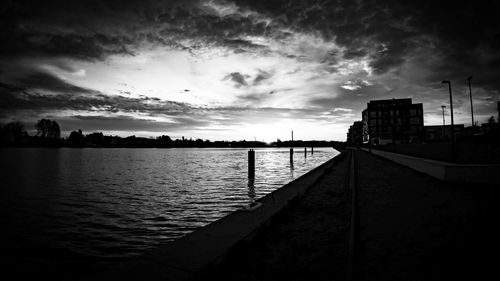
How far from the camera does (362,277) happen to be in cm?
482

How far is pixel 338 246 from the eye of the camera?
6.57 meters

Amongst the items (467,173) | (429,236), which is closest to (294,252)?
(429,236)

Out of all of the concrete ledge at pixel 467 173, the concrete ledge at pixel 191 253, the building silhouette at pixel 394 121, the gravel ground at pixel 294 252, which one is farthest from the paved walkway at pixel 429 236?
the building silhouette at pixel 394 121

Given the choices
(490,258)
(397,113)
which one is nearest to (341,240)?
(490,258)

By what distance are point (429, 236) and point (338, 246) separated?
236cm

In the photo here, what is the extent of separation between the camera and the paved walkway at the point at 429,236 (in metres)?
4.96

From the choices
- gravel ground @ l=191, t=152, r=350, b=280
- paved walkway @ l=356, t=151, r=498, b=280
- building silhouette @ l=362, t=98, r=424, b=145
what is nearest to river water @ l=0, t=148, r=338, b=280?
gravel ground @ l=191, t=152, r=350, b=280

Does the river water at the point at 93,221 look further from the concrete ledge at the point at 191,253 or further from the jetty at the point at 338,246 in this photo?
the jetty at the point at 338,246

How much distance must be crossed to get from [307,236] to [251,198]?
27.3 feet

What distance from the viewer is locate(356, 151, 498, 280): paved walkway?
4961 mm

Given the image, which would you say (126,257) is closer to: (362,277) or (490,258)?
(362,277)

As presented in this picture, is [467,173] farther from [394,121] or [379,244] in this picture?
[394,121]

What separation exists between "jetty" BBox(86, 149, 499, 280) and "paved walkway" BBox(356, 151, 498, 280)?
0.06ft

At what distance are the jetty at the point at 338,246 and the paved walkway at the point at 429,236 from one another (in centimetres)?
2
